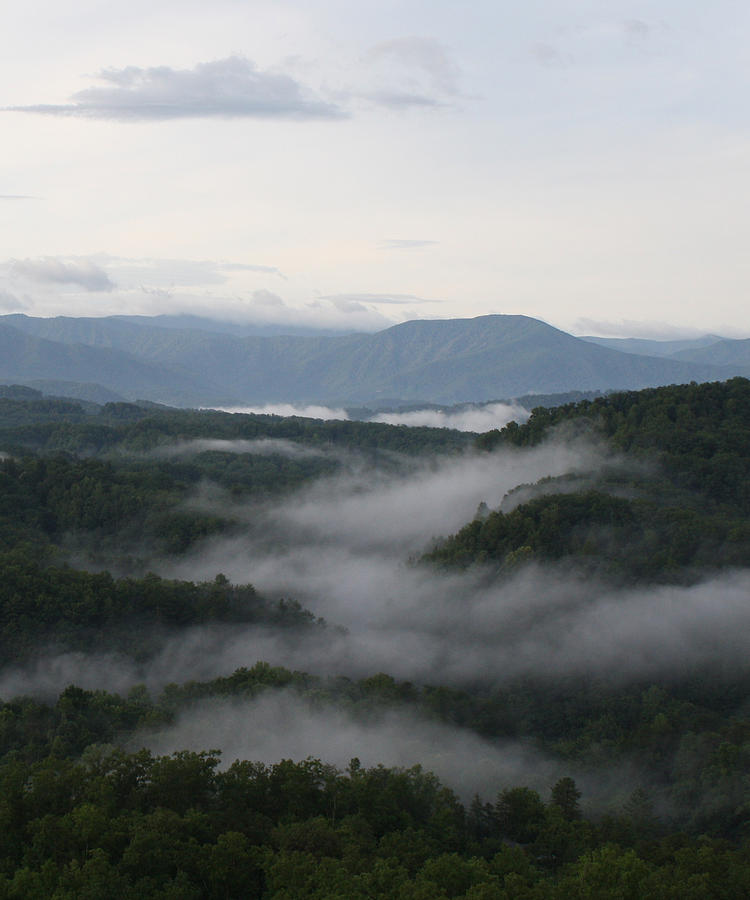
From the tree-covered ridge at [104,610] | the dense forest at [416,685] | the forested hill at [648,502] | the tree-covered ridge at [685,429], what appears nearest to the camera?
the dense forest at [416,685]

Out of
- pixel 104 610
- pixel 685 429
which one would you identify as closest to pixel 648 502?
pixel 685 429

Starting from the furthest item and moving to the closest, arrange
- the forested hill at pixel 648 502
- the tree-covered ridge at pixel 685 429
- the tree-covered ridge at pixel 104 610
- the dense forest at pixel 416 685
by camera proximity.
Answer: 1. the tree-covered ridge at pixel 685 429
2. the forested hill at pixel 648 502
3. the tree-covered ridge at pixel 104 610
4. the dense forest at pixel 416 685

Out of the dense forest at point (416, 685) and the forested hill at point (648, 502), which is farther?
the forested hill at point (648, 502)

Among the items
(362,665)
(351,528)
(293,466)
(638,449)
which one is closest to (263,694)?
(362,665)

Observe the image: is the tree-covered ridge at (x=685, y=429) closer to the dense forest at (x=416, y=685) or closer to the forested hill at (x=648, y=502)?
the forested hill at (x=648, y=502)

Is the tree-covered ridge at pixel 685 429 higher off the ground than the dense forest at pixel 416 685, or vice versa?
the tree-covered ridge at pixel 685 429

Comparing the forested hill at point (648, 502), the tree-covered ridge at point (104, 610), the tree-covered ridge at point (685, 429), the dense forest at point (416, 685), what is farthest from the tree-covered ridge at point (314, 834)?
the tree-covered ridge at point (685, 429)

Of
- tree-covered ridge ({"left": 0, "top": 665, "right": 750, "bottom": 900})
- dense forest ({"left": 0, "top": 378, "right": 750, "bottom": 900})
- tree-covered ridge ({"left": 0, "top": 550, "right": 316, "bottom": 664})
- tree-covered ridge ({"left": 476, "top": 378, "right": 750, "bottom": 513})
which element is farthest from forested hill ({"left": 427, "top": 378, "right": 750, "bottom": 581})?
tree-covered ridge ({"left": 0, "top": 665, "right": 750, "bottom": 900})

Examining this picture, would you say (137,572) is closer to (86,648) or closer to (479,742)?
(86,648)
